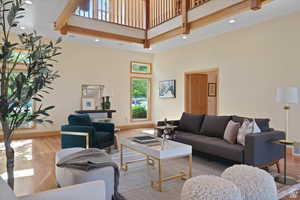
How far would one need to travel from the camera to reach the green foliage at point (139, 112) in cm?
804

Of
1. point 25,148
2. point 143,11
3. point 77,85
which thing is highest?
point 143,11

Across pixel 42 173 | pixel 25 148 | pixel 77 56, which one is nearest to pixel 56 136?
pixel 25 148

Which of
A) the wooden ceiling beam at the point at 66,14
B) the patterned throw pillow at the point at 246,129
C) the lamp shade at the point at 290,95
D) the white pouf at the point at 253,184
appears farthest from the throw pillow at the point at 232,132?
the wooden ceiling beam at the point at 66,14

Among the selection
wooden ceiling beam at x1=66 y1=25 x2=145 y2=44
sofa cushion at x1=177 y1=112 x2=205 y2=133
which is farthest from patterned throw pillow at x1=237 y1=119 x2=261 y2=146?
wooden ceiling beam at x1=66 y1=25 x2=145 y2=44

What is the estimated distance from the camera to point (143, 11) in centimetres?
667

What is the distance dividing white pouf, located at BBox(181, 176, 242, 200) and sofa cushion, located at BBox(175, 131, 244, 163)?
137cm

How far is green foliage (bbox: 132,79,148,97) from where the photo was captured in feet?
26.3

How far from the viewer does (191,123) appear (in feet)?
14.8

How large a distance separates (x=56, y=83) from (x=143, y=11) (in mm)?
3716

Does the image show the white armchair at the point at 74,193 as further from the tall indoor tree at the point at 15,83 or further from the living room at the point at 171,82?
the tall indoor tree at the point at 15,83

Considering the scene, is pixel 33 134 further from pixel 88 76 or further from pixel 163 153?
pixel 163 153

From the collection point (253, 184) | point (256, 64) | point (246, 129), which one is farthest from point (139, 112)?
point (253, 184)

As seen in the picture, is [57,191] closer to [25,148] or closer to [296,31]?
[25,148]

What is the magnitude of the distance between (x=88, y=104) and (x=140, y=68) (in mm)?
2590
